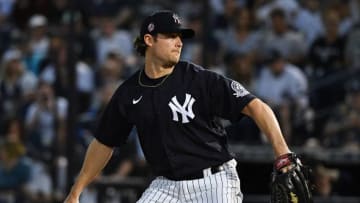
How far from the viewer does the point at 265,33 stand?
1209 centimetres

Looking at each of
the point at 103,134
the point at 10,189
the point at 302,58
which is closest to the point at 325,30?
the point at 302,58

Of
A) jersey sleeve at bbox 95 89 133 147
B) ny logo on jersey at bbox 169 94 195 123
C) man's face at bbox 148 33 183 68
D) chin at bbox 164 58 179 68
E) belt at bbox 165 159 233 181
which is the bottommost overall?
belt at bbox 165 159 233 181

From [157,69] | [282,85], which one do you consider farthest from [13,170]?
[157,69]

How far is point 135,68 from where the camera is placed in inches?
456

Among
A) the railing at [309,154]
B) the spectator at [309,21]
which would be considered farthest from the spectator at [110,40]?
the railing at [309,154]

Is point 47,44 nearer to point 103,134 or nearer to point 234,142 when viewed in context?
point 234,142

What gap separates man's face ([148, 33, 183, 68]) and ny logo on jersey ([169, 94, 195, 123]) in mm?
228

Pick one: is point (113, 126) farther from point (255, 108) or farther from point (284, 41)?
point (284, 41)

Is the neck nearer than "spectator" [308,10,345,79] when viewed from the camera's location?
Yes

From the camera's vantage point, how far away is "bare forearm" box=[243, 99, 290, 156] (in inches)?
222

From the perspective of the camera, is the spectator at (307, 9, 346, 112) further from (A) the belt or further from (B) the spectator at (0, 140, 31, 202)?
(A) the belt

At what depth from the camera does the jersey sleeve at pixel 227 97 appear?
5.91 m

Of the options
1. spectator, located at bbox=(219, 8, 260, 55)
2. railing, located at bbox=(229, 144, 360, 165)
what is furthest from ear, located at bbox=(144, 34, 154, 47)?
spectator, located at bbox=(219, 8, 260, 55)

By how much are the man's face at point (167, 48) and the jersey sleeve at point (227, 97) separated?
0.81ft
